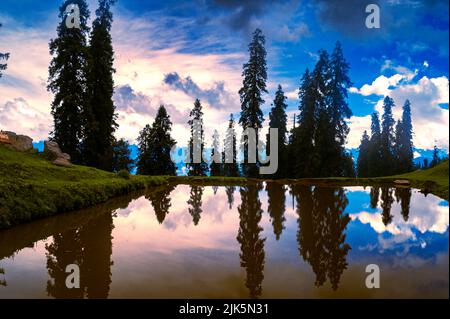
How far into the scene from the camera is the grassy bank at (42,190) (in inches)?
373

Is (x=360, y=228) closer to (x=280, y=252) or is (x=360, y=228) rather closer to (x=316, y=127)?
(x=280, y=252)

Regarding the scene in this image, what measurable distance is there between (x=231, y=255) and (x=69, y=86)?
27.3 m

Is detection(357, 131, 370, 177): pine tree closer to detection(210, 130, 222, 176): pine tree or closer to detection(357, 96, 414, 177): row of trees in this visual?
detection(357, 96, 414, 177): row of trees

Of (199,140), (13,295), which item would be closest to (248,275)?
(13,295)

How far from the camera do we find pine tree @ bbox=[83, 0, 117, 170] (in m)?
29.3

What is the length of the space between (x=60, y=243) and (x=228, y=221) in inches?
191

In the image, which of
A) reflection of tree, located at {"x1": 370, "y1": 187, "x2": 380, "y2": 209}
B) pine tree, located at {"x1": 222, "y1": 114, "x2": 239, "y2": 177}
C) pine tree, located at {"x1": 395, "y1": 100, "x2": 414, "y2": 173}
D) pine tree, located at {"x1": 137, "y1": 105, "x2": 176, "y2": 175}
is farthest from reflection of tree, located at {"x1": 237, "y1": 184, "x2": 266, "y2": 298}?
pine tree, located at {"x1": 395, "y1": 100, "x2": 414, "y2": 173}

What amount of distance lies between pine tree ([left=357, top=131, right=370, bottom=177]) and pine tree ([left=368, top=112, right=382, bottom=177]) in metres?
1.97

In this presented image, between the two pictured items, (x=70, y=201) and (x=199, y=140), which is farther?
(x=199, y=140)

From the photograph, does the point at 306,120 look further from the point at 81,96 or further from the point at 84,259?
the point at 84,259

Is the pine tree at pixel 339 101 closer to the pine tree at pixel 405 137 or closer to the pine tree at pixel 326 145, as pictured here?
the pine tree at pixel 326 145

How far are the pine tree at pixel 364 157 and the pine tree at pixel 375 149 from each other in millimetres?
1975

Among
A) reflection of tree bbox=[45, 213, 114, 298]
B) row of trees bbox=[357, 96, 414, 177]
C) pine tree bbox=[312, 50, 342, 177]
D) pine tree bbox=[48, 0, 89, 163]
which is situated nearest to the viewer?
reflection of tree bbox=[45, 213, 114, 298]
